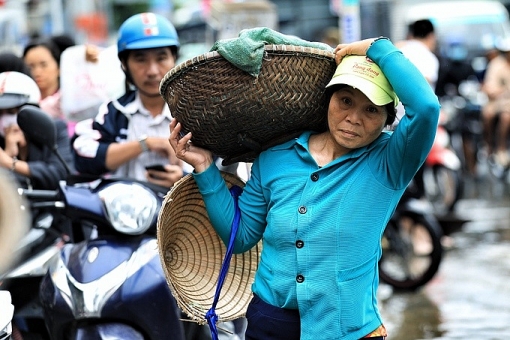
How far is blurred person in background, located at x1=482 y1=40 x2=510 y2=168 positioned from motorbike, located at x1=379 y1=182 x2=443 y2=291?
7.08 metres

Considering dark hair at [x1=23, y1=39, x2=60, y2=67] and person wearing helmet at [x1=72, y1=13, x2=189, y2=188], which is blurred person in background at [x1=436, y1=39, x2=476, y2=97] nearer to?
Answer: dark hair at [x1=23, y1=39, x2=60, y2=67]

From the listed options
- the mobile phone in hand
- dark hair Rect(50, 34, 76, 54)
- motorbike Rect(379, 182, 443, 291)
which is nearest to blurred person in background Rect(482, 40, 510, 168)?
motorbike Rect(379, 182, 443, 291)

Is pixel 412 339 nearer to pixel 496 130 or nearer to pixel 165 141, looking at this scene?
pixel 165 141

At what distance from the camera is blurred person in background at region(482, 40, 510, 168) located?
48.5 ft

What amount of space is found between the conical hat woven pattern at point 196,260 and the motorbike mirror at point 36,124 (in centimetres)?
103

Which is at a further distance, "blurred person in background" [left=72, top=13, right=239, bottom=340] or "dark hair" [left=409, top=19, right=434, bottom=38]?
"dark hair" [left=409, top=19, right=434, bottom=38]

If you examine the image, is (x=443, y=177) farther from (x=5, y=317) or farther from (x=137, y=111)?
(x=5, y=317)

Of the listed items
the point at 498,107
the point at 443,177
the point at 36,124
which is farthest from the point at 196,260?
the point at 498,107

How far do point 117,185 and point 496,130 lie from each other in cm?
1180

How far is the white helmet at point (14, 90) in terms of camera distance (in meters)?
5.00

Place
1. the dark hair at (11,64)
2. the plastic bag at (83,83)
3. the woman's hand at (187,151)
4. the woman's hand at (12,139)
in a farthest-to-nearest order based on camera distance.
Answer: the plastic bag at (83,83) < the dark hair at (11,64) < the woman's hand at (12,139) < the woman's hand at (187,151)

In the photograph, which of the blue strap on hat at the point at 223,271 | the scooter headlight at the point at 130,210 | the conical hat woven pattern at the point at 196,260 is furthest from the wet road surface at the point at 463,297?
the blue strap on hat at the point at 223,271

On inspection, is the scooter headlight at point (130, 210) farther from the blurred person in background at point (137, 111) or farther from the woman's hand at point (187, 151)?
the woman's hand at point (187, 151)

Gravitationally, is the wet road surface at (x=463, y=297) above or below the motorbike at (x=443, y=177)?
above
